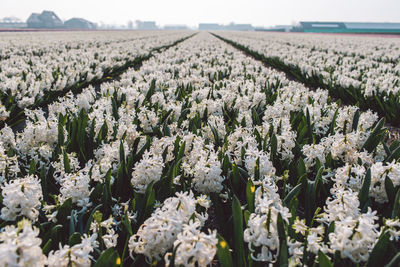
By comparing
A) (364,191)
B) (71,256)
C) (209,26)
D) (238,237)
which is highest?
(209,26)

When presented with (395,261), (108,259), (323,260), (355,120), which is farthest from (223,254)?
(355,120)

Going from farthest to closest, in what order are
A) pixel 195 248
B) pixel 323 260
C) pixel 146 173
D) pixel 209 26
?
pixel 209 26, pixel 146 173, pixel 323 260, pixel 195 248

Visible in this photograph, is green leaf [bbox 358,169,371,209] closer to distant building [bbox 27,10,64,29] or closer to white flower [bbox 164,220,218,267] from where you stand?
white flower [bbox 164,220,218,267]

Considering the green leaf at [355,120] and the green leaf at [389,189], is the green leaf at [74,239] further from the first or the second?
the green leaf at [355,120]

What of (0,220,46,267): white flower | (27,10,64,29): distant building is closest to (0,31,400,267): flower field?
(0,220,46,267): white flower

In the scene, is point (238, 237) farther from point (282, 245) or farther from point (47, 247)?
point (47, 247)

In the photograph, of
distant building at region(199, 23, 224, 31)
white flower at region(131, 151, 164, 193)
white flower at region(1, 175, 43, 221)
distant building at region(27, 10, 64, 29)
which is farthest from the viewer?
distant building at region(199, 23, 224, 31)

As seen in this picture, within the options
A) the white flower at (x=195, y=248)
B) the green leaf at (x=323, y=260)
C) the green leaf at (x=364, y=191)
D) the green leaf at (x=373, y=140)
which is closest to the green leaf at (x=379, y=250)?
the green leaf at (x=323, y=260)

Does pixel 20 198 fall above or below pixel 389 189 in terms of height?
above

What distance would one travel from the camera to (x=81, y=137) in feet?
11.0

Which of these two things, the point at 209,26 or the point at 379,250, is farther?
the point at 209,26

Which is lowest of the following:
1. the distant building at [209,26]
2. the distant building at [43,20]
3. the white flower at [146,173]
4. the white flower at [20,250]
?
the white flower at [146,173]

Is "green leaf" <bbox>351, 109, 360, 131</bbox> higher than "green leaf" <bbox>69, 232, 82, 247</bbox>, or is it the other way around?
"green leaf" <bbox>351, 109, 360, 131</bbox>

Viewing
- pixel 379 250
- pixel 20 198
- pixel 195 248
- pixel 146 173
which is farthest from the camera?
pixel 146 173
